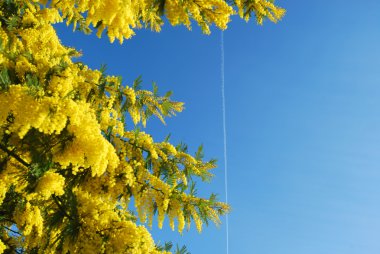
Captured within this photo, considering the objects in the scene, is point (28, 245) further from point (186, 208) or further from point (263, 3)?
point (263, 3)

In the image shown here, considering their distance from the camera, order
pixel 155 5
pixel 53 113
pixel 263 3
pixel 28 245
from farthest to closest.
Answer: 1. pixel 28 245
2. pixel 263 3
3. pixel 155 5
4. pixel 53 113

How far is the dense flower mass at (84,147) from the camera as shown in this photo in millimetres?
4656

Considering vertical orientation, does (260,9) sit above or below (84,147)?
above

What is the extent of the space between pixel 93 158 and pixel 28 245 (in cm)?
→ 280

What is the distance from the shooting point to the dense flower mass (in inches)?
183

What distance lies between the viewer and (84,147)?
4656 millimetres

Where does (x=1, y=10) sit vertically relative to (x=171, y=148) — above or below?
above

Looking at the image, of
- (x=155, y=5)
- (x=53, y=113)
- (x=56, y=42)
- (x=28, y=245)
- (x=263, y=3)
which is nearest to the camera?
(x=53, y=113)

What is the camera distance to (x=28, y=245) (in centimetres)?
655

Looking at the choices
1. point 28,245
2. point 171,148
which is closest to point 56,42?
point 171,148

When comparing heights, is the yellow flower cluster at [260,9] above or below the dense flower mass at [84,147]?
above

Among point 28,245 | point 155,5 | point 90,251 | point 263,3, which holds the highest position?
point 263,3

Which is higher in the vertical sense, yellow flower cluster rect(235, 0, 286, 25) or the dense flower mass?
yellow flower cluster rect(235, 0, 286, 25)

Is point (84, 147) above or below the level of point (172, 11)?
below
